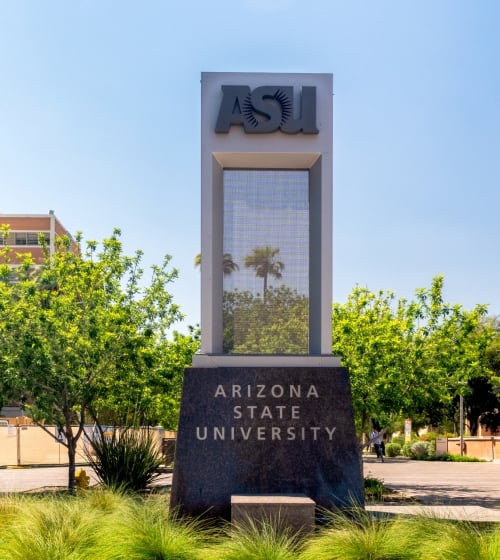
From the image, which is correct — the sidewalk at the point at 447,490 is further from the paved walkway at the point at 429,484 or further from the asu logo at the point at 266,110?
the asu logo at the point at 266,110

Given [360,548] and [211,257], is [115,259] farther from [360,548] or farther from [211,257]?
[360,548]

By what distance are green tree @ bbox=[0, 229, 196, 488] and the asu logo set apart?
8.10 meters

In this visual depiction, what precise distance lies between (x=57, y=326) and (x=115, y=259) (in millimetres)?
2828

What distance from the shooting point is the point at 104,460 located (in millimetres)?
12359

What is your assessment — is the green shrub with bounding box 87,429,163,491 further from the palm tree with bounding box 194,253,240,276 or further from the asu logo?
the asu logo

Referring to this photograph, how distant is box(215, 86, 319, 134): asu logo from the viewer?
35.9ft

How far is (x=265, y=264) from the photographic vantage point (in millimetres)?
11250

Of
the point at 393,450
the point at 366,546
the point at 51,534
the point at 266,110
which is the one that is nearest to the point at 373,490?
the point at 266,110

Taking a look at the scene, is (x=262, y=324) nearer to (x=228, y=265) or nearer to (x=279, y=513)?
(x=228, y=265)

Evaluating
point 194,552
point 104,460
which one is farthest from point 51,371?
point 194,552

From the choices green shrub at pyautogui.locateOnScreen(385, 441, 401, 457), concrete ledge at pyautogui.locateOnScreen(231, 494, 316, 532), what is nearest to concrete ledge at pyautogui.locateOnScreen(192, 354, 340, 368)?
concrete ledge at pyautogui.locateOnScreen(231, 494, 316, 532)

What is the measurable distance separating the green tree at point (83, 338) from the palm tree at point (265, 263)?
677cm

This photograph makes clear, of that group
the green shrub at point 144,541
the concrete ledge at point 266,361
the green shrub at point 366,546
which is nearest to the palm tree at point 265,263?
the concrete ledge at point 266,361

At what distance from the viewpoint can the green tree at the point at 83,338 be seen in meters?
17.7
